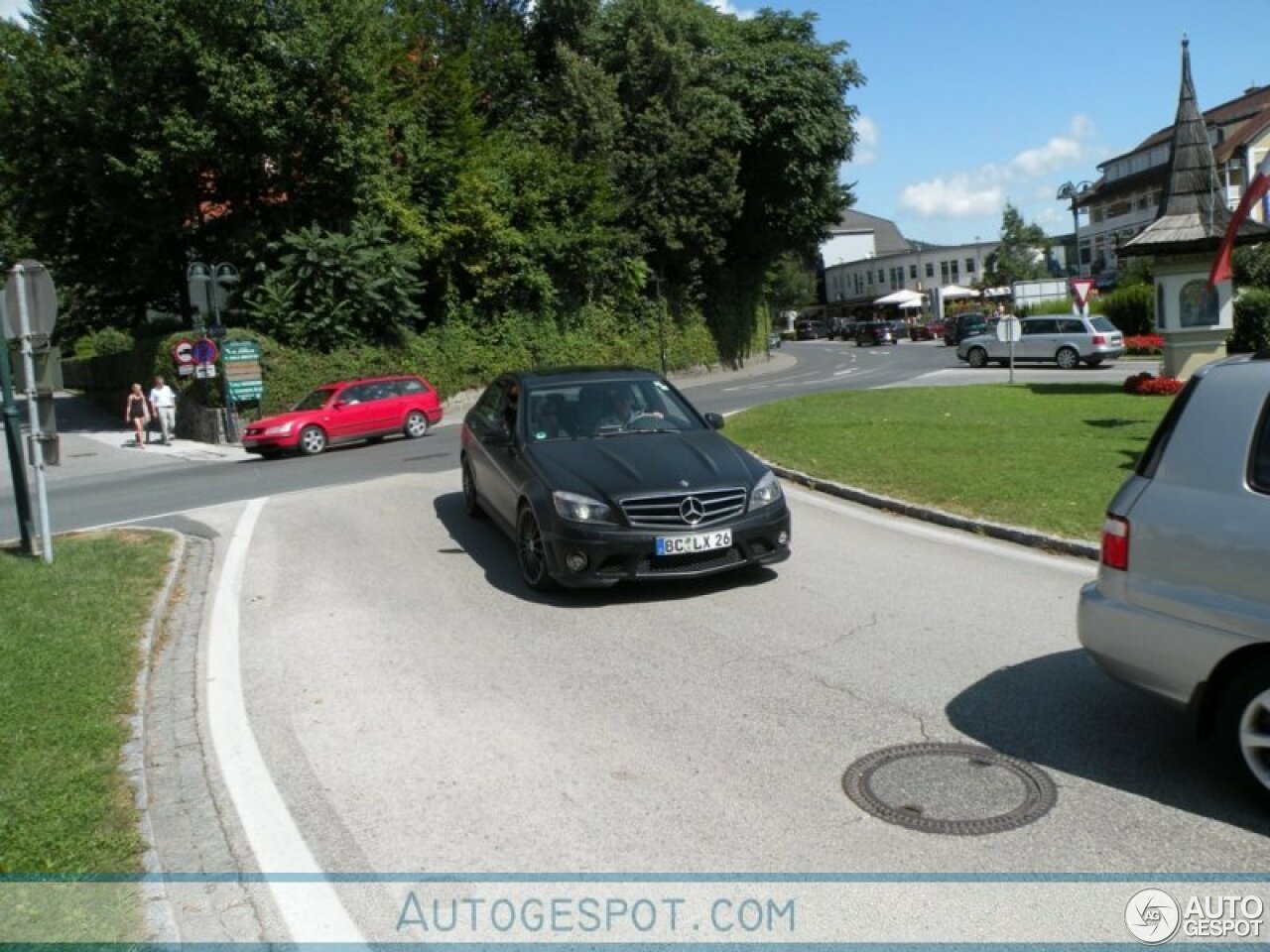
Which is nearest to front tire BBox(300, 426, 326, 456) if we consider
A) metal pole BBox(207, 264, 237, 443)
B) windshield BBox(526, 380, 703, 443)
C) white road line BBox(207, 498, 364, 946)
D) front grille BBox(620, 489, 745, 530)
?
metal pole BBox(207, 264, 237, 443)

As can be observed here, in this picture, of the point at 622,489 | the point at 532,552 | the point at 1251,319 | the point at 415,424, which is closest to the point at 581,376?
the point at 532,552

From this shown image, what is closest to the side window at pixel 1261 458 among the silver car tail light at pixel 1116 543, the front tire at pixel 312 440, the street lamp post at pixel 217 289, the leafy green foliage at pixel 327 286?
the silver car tail light at pixel 1116 543

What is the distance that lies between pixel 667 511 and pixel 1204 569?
392 centimetres

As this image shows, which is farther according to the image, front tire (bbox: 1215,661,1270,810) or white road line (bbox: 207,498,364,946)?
front tire (bbox: 1215,661,1270,810)

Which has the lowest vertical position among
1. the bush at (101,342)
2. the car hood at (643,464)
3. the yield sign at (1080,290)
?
the car hood at (643,464)

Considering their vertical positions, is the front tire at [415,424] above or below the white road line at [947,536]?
above

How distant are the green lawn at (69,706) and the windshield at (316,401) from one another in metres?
15.8

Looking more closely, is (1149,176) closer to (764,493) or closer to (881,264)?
(881,264)

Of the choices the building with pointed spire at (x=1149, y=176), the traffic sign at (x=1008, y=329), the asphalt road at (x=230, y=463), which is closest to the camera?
the asphalt road at (x=230, y=463)

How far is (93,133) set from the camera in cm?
2972

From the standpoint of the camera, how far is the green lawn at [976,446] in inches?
418

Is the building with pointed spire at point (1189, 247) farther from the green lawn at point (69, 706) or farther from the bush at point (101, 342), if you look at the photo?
the bush at point (101, 342)

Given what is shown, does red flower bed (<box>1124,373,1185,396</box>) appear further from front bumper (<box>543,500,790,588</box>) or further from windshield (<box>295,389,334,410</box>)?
front bumper (<box>543,500,790,588</box>)

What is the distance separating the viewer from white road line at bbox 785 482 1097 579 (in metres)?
8.53
